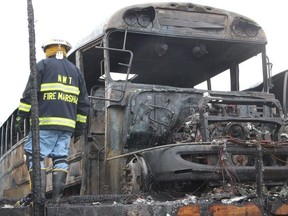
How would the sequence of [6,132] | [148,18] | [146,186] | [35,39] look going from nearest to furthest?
[35,39] < [146,186] < [148,18] < [6,132]

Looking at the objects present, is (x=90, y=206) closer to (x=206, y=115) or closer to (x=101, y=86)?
(x=206, y=115)

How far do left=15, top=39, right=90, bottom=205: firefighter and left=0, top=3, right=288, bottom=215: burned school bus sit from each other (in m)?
0.77

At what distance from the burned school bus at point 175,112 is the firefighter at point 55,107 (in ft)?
2.54

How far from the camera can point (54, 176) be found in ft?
Result: 15.0

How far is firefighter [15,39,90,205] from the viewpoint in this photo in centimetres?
451

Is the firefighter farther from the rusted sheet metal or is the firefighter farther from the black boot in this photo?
the rusted sheet metal

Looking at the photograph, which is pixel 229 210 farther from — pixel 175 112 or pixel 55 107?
pixel 175 112

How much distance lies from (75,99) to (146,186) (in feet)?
3.78

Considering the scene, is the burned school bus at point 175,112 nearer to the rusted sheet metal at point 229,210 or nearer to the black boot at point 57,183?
the rusted sheet metal at point 229,210

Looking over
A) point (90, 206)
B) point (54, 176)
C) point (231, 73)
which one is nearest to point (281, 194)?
point (90, 206)

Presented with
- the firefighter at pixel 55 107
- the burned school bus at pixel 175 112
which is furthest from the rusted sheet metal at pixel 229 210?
the firefighter at pixel 55 107

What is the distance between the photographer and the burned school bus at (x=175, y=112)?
15.3ft

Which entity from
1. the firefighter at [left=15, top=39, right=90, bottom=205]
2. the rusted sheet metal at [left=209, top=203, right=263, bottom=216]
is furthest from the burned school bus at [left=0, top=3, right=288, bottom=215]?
the firefighter at [left=15, top=39, right=90, bottom=205]

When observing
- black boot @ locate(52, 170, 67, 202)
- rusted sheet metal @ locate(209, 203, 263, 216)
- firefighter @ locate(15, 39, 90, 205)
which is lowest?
rusted sheet metal @ locate(209, 203, 263, 216)
